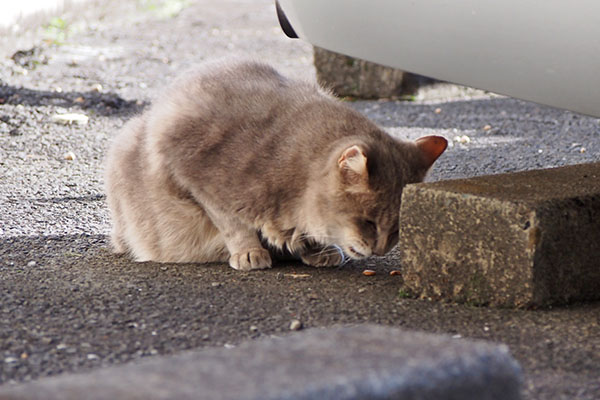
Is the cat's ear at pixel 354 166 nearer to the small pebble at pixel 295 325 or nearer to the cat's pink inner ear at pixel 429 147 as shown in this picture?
the cat's pink inner ear at pixel 429 147

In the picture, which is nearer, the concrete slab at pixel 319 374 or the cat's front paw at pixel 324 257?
the concrete slab at pixel 319 374

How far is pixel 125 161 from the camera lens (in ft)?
12.0

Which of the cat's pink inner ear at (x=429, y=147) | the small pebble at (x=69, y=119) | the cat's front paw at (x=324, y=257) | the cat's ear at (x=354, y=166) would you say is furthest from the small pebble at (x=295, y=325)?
the small pebble at (x=69, y=119)

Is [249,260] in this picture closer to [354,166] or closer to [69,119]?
[354,166]

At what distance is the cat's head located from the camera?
3.00m

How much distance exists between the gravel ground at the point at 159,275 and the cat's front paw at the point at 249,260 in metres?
0.05

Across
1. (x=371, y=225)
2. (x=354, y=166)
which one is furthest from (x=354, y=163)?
(x=371, y=225)

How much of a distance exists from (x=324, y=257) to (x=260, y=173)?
0.50 meters

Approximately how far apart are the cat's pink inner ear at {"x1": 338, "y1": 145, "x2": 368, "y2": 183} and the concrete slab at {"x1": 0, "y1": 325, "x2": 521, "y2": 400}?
48.7 inches

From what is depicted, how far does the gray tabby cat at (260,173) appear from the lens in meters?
3.08

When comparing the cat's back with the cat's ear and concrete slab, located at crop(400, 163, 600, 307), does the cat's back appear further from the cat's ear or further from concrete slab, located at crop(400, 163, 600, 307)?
concrete slab, located at crop(400, 163, 600, 307)

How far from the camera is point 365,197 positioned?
304cm

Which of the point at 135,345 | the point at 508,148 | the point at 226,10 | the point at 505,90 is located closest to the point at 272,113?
the point at 505,90

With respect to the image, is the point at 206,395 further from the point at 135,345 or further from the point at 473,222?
the point at 473,222
